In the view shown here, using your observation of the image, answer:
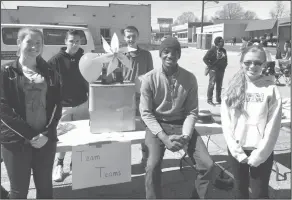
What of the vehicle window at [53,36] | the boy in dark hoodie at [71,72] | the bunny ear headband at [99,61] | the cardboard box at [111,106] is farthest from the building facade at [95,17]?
the cardboard box at [111,106]

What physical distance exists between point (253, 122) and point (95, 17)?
3131cm

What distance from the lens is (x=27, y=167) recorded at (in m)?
1.83

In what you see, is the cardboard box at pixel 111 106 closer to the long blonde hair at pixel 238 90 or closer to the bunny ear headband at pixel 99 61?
the bunny ear headband at pixel 99 61

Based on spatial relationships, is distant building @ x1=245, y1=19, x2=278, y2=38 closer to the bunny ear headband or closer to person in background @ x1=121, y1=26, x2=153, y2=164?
person in background @ x1=121, y1=26, x2=153, y2=164

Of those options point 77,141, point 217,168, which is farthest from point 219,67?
point 77,141

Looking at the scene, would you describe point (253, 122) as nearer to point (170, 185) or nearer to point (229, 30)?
point (170, 185)

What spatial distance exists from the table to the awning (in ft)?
169

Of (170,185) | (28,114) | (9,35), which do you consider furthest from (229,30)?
(28,114)

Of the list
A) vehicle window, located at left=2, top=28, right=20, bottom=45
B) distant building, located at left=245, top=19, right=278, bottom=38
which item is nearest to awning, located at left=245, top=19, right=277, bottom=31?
distant building, located at left=245, top=19, right=278, bottom=38

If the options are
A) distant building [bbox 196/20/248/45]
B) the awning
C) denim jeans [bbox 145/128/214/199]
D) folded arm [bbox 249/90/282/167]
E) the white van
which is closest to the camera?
folded arm [bbox 249/90/282/167]

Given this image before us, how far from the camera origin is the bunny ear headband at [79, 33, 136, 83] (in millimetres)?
2338

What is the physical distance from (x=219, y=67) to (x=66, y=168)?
14.5 feet

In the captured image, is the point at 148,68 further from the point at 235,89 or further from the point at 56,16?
the point at 56,16

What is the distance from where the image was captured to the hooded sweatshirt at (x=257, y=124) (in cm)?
193
